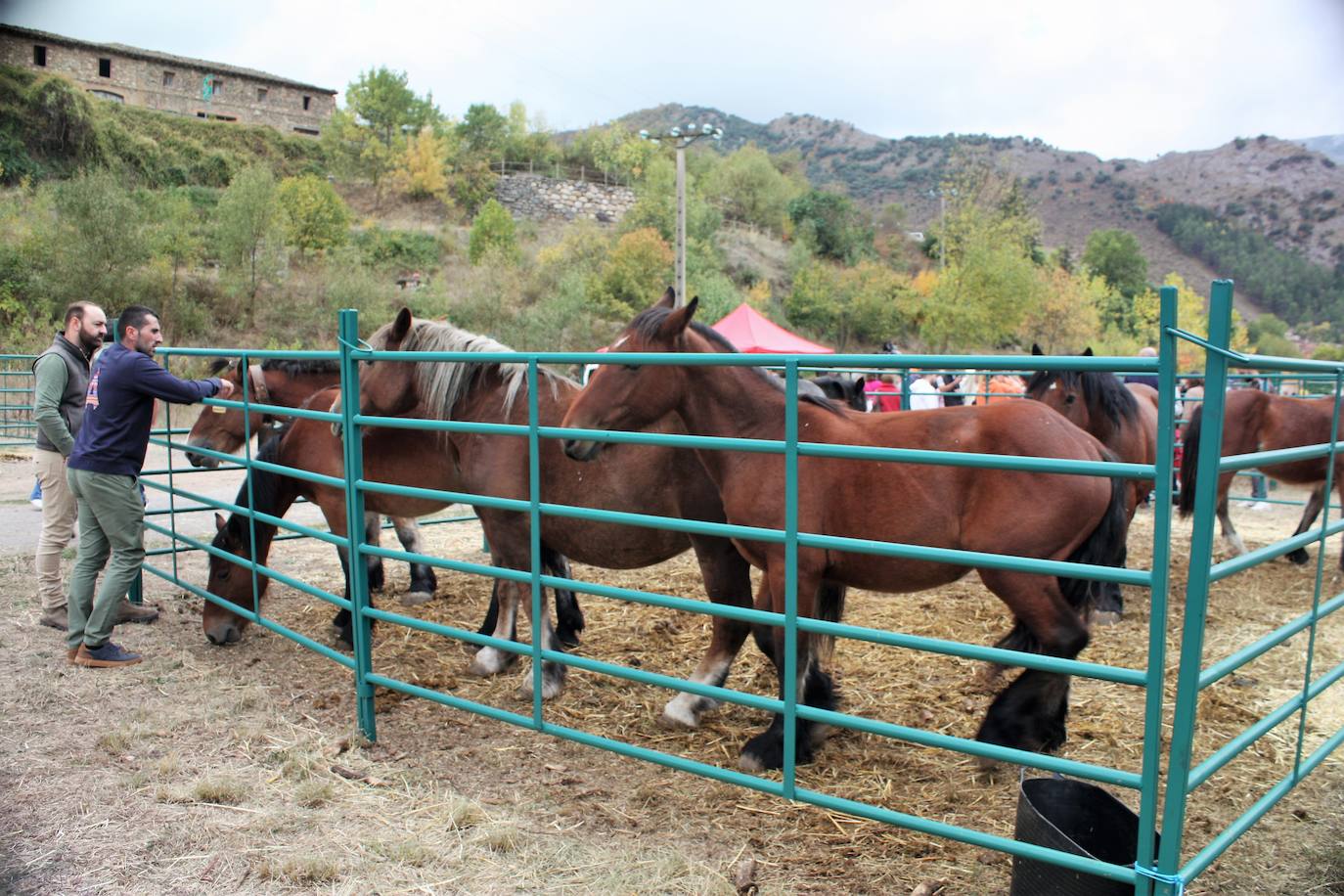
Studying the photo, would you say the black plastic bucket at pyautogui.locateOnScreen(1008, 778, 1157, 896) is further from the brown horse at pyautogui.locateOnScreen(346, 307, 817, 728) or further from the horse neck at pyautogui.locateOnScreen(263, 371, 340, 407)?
the horse neck at pyautogui.locateOnScreen(263, 371, 340, 407)

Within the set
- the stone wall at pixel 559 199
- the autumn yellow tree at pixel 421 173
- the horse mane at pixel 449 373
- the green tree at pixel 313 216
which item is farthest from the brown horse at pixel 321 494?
the stone wall at pixel 559 199

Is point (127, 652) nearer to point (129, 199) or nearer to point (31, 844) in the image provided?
point (31, 844)

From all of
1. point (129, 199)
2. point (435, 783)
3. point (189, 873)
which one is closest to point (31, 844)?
point (189, 873)

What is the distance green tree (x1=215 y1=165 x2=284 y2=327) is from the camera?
94.5ft

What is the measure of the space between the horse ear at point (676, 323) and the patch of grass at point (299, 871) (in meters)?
2.37

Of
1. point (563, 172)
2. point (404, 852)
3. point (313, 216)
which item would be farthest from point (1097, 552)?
point (563, 172)

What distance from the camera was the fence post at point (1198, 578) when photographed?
6.02 feet

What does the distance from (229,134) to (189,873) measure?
53035mm

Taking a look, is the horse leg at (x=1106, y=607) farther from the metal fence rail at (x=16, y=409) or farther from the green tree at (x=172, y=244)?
the green tree at (x=172, y=244)

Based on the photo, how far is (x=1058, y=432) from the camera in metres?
3.53

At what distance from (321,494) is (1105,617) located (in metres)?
5.41

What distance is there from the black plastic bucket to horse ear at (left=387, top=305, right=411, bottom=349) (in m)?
3.75

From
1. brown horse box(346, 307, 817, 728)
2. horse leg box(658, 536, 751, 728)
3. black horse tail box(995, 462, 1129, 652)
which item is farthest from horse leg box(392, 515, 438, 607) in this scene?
black horse tail box(995, 462, 1129, 652)

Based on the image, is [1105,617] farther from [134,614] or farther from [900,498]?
[134,614]
